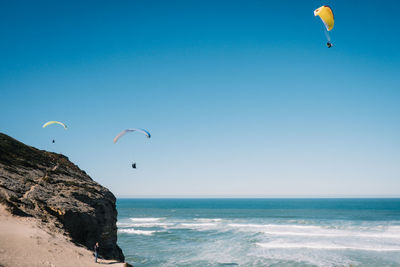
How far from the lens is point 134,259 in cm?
2295

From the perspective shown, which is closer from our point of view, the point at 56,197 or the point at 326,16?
the point at 326,16

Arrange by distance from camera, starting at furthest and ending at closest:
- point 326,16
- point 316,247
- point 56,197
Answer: point 316,247, point 56,197, point 326,16

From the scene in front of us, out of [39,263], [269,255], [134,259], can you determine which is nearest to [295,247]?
[269,255]

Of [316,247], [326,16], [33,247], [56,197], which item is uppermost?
[326,16]

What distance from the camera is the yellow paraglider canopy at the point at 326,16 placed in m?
14.2

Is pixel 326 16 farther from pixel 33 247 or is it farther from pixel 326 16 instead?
pixel 33 247

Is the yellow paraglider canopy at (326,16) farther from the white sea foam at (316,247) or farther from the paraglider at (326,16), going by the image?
the white sea foam at (316,247)

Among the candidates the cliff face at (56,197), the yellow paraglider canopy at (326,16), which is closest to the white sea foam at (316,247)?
the cliff face at (56,197)

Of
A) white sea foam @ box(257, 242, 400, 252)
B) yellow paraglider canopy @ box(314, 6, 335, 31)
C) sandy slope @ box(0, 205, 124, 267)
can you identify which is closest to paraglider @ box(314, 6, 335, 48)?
yellow paraglider canopy @ box(314, 6, 335, 31)

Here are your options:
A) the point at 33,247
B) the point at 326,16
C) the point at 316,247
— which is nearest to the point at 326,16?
the point at 326,16

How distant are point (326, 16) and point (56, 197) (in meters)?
18.8

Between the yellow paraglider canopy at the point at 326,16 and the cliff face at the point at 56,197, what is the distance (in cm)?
1743

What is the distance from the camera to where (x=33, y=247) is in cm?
1135

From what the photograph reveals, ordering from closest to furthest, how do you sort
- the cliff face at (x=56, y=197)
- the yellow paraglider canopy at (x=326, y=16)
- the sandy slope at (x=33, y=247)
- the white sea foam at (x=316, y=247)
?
the sandy slope at (x=33, y=247) → the yellow paraglider canopy at (x=326, y=16) → the cliff face at (x=56, y=197) → the white sea foam at (x=316, y=247)
